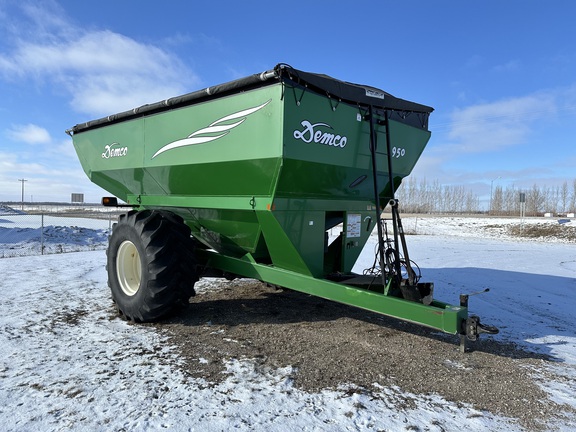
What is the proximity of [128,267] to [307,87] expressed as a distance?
134 inches

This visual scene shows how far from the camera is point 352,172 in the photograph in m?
4.76

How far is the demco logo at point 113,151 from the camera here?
19.1 feet

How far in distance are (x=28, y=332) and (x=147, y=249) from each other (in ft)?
5.13

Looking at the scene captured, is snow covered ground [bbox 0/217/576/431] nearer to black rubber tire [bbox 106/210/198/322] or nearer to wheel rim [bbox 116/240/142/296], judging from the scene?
black rubber tire [bbox 106/210/198/322]

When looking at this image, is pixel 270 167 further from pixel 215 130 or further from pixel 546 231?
pixel 546 231

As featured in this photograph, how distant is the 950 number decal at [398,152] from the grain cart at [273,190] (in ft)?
0.08

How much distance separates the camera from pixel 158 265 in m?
4.55

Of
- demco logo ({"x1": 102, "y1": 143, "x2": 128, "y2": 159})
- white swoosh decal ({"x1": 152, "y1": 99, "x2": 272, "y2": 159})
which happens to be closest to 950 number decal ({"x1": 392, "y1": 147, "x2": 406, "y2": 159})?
white swoosh decal ({"x1": 152, "y1": 99, "x2": 272, "y2": 159})

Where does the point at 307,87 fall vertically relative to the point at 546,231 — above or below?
above

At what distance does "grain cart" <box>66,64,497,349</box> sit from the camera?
157 inches

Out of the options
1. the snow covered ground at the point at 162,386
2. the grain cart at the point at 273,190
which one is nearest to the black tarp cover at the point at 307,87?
the grain cart at the point at 273,190

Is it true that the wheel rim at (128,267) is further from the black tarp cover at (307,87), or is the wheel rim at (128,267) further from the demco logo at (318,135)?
the demco logo at (318,135)

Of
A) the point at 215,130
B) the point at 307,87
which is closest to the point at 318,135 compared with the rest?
the point at 307,87

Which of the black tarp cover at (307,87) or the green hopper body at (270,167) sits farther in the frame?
the green hopper body at (270,167)
